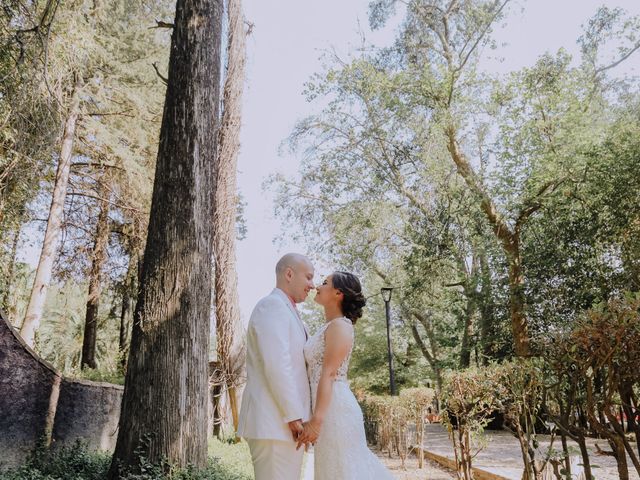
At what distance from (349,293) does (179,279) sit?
2.05 m

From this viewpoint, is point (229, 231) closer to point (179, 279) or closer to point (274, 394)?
point (179, 279)

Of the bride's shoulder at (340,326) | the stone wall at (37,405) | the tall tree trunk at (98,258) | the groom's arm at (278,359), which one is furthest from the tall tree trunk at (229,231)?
the groom's arm at (278,359)

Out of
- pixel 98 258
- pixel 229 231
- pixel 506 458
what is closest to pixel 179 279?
pixel 229 231

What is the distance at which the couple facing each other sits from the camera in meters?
3.25

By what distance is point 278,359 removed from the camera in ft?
10.7

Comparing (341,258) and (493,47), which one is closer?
(493,47)

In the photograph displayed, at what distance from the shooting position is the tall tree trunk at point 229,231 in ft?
34.3

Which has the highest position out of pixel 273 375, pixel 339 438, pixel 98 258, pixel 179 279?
pixel 98 258

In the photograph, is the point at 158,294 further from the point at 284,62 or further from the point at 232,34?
the point at 284,62

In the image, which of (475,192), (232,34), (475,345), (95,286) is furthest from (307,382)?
(475,345)

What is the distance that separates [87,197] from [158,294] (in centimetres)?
1248

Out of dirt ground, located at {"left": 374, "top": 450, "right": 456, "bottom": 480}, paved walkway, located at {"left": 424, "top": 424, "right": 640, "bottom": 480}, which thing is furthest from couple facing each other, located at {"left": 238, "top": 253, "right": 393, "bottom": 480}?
dirt ground, located at {"left": 374, "top": 450, "right": 456, "bottom": 480}

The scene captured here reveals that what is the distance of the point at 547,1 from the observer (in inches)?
707

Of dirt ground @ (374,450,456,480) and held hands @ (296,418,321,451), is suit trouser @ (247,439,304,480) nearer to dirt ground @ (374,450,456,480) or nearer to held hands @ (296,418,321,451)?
held hands @ (296,418,321,451)
